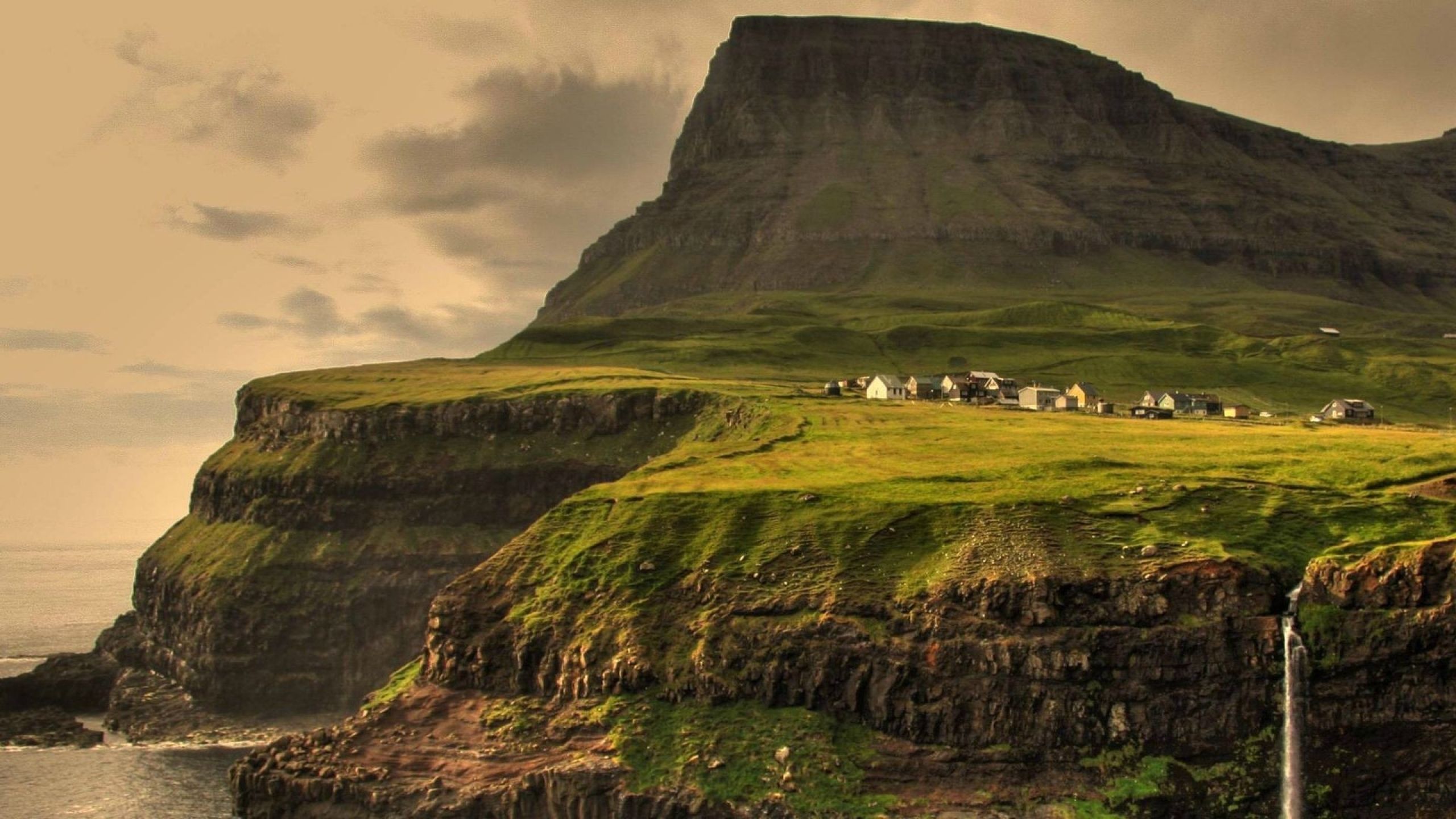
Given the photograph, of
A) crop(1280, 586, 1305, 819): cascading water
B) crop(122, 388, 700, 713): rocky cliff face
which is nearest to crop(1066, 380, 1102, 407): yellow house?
crop(122, 388, 700, 713): rocky cliff face

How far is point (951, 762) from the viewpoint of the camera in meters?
90.8

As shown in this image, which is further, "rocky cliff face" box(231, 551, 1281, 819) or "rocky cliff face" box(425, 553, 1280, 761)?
"rocky cliff face" box(425, 553, 1280, 761)

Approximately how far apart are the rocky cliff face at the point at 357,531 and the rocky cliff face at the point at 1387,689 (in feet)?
316

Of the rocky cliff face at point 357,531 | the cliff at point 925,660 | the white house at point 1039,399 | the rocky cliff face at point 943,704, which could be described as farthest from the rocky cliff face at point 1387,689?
the white house at point 1039,399

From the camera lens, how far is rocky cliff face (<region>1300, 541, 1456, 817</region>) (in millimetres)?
85312

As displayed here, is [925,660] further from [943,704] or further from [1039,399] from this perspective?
[1039,399]

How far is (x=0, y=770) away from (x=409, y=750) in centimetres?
6005

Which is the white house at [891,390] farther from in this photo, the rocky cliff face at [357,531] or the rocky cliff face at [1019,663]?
the rocky cliff face at [1019,663]

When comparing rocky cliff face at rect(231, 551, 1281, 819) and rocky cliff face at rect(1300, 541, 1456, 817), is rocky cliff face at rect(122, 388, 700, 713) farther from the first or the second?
rocky cliff face at rect(1300, 541, 1456, 817)

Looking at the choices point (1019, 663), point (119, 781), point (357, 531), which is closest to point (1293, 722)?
point (1019, 663)

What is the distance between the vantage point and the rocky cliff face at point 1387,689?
8531 cm

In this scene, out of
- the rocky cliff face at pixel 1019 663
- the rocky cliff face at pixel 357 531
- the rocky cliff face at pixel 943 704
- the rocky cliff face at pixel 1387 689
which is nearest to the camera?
the rocky cliff face at pixel 1387 689

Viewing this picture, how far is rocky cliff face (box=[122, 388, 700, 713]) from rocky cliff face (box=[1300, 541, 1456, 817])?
9644 centimetres

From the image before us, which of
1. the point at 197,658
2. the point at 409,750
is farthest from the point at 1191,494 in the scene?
the point at 197,658
